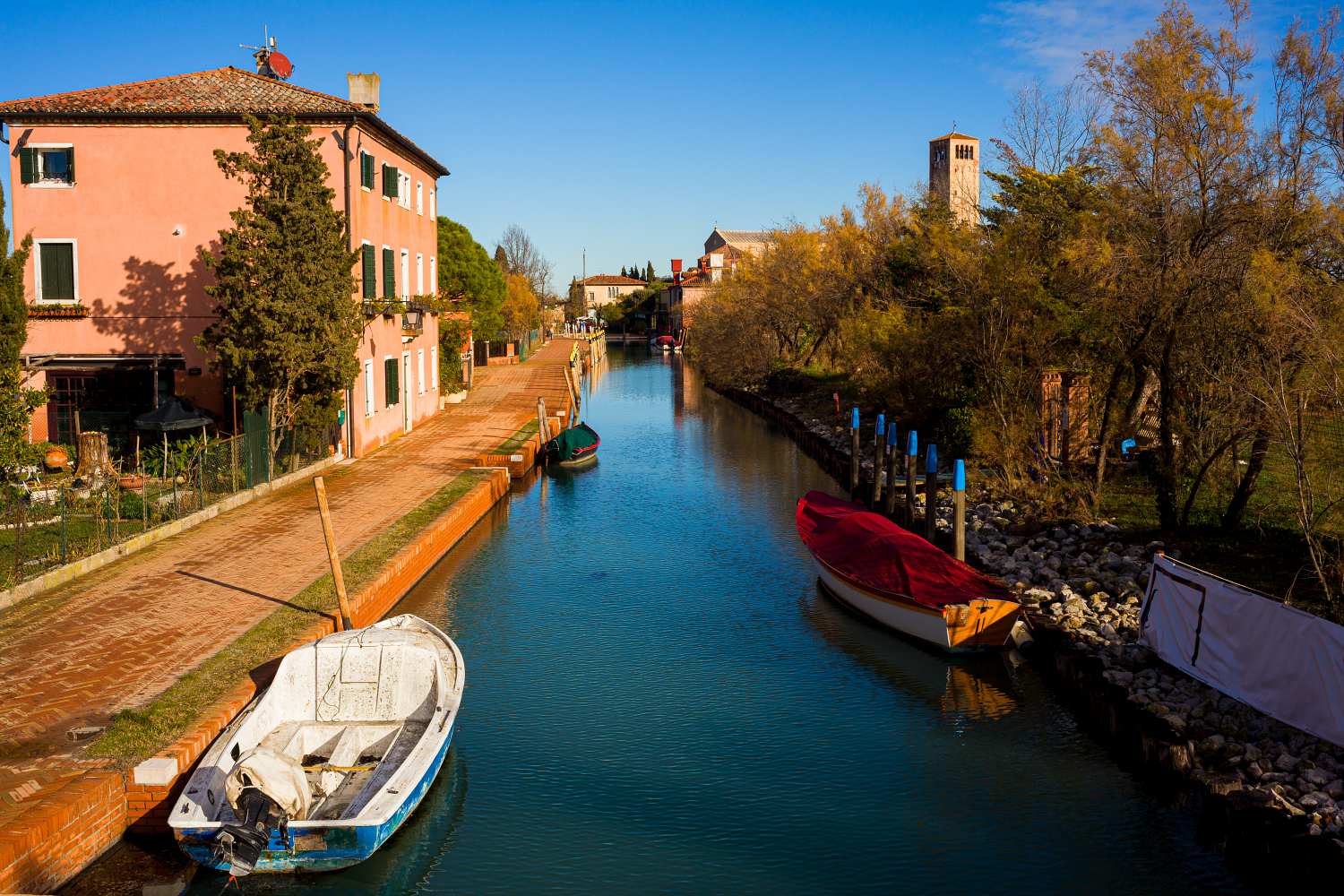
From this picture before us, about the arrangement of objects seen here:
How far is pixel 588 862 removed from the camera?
10.8m

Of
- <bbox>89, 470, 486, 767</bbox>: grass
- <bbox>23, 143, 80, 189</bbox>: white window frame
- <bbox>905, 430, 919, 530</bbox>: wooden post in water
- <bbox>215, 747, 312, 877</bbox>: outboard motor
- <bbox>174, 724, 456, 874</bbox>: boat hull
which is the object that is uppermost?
<bbox>23, 143, 80, 189</bbox>: white window frame

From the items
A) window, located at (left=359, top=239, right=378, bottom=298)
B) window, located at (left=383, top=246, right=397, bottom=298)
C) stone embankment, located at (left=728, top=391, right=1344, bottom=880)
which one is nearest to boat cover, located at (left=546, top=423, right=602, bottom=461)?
window, located at (left=383, top=246, right=397, bottom=298)

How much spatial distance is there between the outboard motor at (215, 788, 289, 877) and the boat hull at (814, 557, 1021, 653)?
10.3m

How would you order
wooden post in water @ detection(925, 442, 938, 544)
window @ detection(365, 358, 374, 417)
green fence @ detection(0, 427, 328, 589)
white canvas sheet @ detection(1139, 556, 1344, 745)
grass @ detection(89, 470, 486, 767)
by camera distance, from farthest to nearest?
window @ detection(365, 358, 374, 417), wooden post in water @ detection(925, 442, 938, 544), green fence @ detection(0, 427, 328, 589), white canvas sheet @ detection(1139, 556, 1344, 745), grass @ detection(89, 470, 486, 767)

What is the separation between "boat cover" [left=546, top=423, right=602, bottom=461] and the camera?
113ft

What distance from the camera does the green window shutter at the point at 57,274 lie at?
90.3 feet

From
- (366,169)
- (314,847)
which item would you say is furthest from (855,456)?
(314,847)

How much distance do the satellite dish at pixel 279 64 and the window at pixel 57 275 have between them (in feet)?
27.1

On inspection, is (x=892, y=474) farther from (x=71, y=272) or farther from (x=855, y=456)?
(x=71, y=272)

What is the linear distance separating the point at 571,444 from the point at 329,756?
2317 cm

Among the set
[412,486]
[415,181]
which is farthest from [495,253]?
[412,486]

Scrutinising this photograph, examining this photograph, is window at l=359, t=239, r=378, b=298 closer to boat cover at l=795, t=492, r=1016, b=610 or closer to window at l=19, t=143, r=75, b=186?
window at l=19, t=143, r=75, b=186

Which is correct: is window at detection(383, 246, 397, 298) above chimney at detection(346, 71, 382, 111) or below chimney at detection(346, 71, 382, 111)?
below

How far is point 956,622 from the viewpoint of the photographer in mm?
16391
